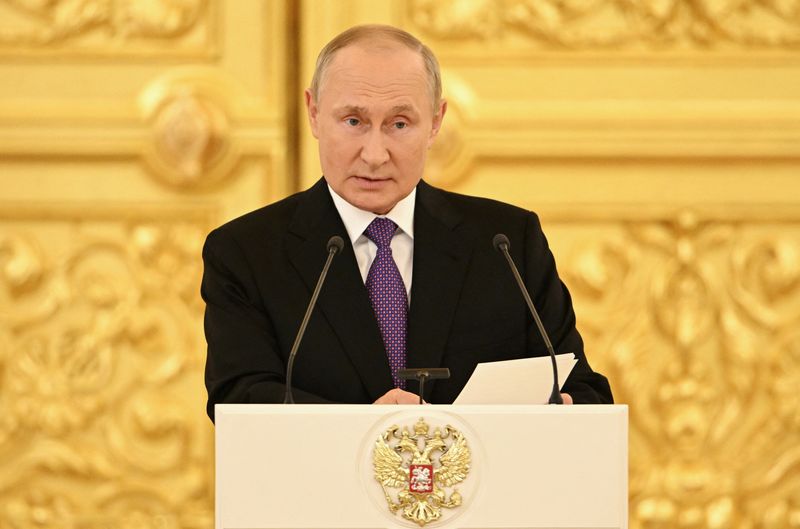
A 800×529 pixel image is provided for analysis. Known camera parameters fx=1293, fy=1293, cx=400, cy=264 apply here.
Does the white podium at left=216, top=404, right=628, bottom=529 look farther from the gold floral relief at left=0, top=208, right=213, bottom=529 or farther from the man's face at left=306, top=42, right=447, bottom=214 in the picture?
the gold floral relief at left=0, top=208, right=213, bottom=529

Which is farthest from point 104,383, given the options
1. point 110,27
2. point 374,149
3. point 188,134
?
point 374,149

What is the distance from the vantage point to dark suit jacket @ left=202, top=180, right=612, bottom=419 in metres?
2.19

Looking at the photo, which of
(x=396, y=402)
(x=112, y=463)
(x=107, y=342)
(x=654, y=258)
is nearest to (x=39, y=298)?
(x=107, y=342)

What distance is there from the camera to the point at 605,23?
13.2 feet

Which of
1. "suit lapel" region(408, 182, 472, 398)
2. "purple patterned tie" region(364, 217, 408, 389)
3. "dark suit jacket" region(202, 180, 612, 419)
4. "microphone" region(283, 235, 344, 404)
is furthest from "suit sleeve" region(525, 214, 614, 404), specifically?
"microphone" region(283, 235, 344, 404)

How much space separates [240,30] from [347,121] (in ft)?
6.02

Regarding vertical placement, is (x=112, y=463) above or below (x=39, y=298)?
below

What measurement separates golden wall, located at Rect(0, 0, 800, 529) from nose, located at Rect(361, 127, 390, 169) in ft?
5.57

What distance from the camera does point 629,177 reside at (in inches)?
157

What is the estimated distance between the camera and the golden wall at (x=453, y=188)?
12.9ft

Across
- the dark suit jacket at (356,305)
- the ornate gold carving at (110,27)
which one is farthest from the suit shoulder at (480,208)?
the ornate gold carving at (110,27)

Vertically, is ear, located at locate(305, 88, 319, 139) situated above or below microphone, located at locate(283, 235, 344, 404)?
above

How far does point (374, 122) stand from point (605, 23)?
197cm

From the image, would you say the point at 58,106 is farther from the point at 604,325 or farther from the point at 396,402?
the point at 396,402
